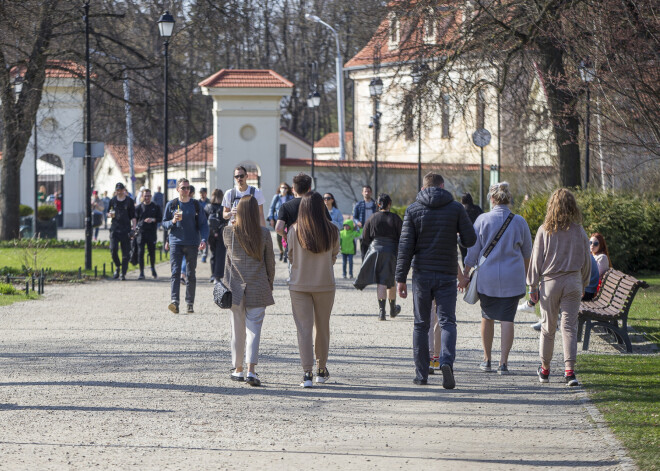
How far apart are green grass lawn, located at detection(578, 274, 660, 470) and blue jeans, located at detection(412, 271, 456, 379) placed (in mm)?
1278

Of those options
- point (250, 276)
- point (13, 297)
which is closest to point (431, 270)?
point (250, 276)

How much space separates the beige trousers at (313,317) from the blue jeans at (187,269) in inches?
230

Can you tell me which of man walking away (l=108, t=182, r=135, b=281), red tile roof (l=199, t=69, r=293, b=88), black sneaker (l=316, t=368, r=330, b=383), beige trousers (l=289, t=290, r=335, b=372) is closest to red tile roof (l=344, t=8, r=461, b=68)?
man walking away (l=108, t=182, r=135, b=281)

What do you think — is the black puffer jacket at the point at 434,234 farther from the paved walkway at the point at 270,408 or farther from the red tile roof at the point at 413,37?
Result: the red tile roof at the point at 413,37

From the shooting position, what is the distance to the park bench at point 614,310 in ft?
38.2

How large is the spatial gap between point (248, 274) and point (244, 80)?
1361 inches

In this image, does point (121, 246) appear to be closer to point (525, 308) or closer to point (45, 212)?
point (525, 308)

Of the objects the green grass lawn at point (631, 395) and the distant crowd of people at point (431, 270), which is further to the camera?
the distant crowd of people at point (431, 270)

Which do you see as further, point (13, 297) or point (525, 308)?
point (13, 297)

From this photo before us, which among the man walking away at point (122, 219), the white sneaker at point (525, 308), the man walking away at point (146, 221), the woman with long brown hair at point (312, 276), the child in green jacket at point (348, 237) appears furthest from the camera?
the child in green jacket at point (348, 237)

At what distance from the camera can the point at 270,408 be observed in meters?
8.30

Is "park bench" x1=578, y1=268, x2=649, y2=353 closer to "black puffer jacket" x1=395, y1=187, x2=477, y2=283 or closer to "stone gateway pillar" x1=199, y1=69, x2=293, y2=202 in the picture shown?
"black puffer jacket" x1=395, y1=187, x2=477, y2=283

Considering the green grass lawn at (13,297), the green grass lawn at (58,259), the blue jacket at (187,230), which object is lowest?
the green grass lawn at (13,297)

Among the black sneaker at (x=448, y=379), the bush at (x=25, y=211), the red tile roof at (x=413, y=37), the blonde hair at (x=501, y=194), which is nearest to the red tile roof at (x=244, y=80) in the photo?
the bush at (x=25, y=211)
